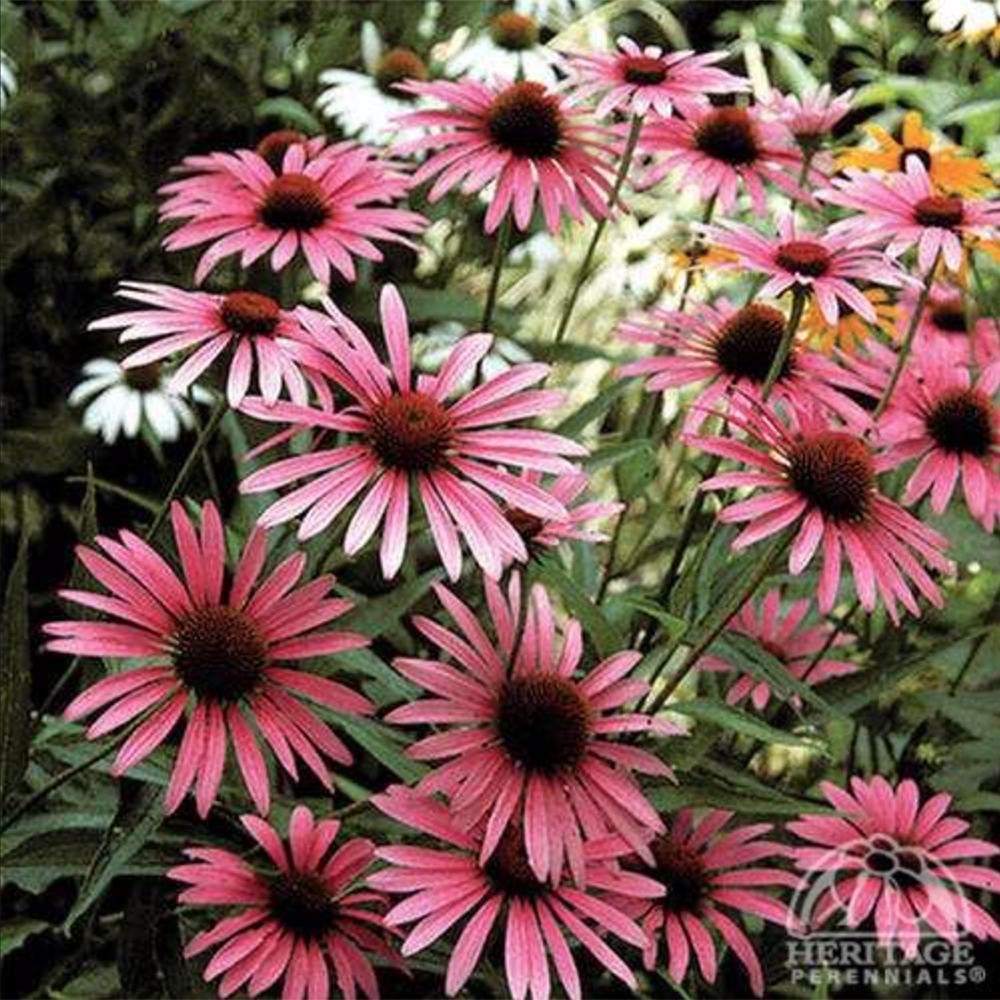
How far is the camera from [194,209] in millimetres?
1103

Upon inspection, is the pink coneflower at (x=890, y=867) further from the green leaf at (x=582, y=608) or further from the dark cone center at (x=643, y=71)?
the dark cone center at (x=643, y=71)

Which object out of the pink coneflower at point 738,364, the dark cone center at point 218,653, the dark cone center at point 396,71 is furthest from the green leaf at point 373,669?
the dark cone center at point 396,71

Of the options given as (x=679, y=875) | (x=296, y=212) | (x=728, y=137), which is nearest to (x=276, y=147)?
(x=296, y=212)

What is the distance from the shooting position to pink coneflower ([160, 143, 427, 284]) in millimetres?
1055

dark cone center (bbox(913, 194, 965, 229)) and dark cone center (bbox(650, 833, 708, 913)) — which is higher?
dark cone center (bbox(913, 194, 965, 229))

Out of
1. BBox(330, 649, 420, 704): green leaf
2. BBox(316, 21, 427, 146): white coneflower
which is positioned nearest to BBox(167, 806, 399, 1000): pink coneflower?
BBox(330, 649, 420, 704): green leaf

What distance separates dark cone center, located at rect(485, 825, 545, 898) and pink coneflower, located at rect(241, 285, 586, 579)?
0.50 feet

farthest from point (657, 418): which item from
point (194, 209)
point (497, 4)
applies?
point (497, 4)

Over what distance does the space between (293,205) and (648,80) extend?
26 centimetres

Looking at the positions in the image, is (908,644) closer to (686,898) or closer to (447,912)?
(686,898)

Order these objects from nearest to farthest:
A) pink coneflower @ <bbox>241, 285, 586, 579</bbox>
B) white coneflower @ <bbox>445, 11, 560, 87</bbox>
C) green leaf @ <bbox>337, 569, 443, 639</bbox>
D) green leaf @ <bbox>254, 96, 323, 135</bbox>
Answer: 1. pink coneflower @ <bbox>241, 285, 586, 579</bbox>
2. green leaf @ <bbox>337, 569, 443, 639</bbox>
3. green leaf @ <bbox>254, 96, 323, 135</bbox>
4. white coneflower @ <bbox>445, 11, 560, 87</bbox>

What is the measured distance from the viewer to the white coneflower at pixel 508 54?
1.81 m

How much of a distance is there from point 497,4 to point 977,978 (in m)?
1.40
